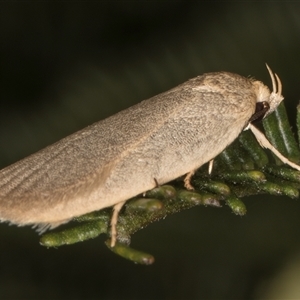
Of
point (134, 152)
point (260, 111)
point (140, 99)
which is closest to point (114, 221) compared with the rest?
point (134, 152)

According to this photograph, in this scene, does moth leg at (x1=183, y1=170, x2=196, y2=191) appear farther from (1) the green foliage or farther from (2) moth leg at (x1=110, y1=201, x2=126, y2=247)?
(2) moth leg at (x1=110, y1=201, x2=126, y2=247)

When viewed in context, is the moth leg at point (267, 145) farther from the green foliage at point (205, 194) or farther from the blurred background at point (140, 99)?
the blurred background at point (140, 99)

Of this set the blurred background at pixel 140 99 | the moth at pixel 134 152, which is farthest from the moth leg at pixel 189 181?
the blurred background at pixel 140 99

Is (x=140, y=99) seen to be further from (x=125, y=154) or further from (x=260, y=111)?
(x=125, y=154)

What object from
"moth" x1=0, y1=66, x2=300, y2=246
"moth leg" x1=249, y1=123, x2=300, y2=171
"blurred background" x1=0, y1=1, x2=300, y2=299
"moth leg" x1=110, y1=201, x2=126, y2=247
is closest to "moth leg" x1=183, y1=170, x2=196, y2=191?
"moth" x1=0, y1=66, x2=300, y2=246

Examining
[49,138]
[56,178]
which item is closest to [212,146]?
[56,178]

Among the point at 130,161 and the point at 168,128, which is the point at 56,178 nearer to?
the point at 130,161

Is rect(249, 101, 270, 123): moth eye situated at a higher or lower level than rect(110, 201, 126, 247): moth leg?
lower
